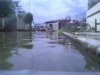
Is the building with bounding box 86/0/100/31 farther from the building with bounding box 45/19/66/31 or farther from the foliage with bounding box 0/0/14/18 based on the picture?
the building with bounding box 45/19/66/31

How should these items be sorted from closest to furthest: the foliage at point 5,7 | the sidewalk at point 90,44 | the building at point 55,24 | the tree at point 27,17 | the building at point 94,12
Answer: the sidewalk at point 90,44 < the building at point 94,12 < the foliage at point 5,7 < the tree at point 27,17 < the building at point 55,24

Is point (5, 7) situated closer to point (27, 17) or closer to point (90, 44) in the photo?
point (27, 17)

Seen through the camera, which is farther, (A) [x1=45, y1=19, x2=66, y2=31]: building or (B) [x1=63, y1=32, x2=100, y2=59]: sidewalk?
(A) [x1=45, y1=19, x2=66, y2=31]: building

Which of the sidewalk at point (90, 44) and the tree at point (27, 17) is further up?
the tree at point (27, 17)

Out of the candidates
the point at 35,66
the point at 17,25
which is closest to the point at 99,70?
the point at 35,66

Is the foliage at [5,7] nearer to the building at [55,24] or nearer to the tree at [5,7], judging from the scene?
the tree at [5,7]

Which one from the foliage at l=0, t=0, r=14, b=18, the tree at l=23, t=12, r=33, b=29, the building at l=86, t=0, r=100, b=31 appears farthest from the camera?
the tree at l=23, t=12, r=33, b=29

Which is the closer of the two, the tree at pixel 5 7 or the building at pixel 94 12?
the building at pixel 94 12

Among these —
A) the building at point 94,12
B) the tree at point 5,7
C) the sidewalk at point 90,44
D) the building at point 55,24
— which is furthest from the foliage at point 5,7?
the building at point 55,24

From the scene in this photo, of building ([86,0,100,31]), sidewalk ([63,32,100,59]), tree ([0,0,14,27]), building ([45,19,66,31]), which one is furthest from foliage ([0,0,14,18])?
building ([45,19,66,31])

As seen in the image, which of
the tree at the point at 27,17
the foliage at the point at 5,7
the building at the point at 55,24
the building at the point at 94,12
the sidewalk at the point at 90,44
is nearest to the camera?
the sidewalk at the point at 90,44

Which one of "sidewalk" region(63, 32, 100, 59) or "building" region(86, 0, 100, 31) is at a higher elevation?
"building" region(86, 0, 100, 31)

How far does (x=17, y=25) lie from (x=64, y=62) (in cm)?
2654

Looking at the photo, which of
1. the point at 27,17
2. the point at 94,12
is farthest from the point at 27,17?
the point at 94,12
